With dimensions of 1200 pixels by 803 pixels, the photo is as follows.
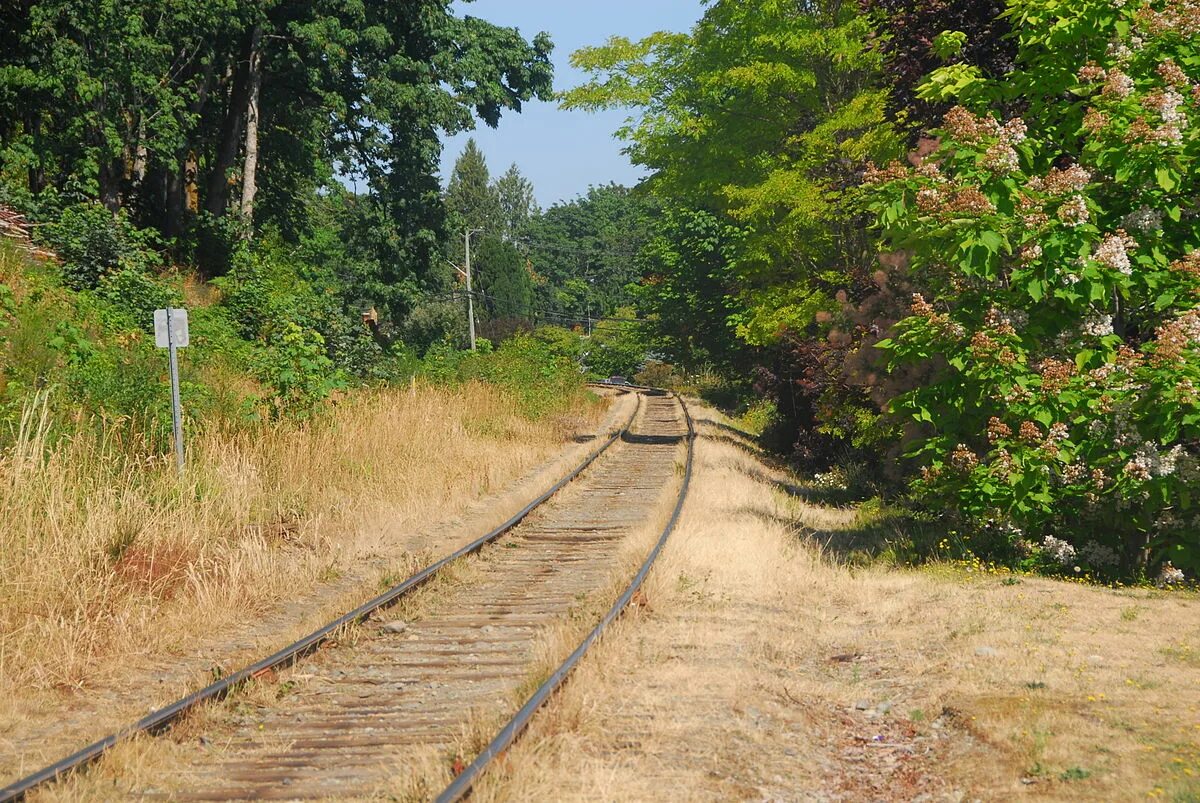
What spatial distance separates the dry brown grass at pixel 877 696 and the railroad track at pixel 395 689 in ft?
1.31

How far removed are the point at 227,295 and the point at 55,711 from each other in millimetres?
20509

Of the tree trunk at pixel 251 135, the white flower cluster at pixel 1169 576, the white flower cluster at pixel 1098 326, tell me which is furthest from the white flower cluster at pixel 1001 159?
the tree trunk at pixel 251 135

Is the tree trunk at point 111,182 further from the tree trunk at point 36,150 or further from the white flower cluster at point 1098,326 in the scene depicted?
the white flower cluster at point 1098,326

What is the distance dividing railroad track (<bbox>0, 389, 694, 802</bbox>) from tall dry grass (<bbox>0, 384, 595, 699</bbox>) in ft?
4.47

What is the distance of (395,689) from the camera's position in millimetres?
8094

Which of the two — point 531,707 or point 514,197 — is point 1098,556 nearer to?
point 531,707

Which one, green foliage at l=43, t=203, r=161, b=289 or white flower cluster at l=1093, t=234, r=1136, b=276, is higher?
green foliage at l=43, t=203, r=161, b=289

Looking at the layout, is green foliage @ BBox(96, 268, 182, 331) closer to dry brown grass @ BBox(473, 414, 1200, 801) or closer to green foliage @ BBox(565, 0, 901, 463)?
green foliage @ BBox(565, 0, 901, 463)

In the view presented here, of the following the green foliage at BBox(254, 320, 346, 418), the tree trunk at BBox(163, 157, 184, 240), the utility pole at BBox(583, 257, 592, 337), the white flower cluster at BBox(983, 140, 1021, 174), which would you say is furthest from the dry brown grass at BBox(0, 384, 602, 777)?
the utility pole at BBox(583, 257, 592, 337)

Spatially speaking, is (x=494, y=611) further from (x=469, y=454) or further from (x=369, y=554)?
(x=469, y=454)

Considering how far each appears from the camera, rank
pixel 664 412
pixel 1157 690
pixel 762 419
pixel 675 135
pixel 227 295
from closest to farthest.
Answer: pixel 1157 690 → pixel 675 135 → pixel 227 295 → pixel 762 419 → pixel 664 412

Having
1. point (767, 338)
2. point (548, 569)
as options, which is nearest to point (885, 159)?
point (767, 338)

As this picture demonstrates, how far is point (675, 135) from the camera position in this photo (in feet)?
80.5

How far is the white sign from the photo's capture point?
12375mm
